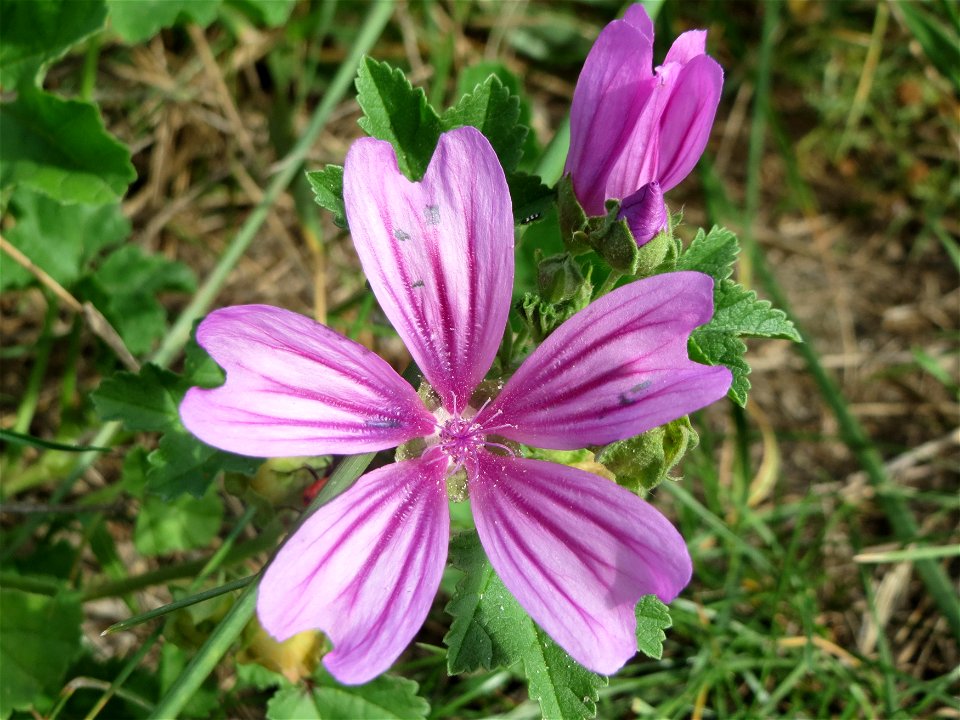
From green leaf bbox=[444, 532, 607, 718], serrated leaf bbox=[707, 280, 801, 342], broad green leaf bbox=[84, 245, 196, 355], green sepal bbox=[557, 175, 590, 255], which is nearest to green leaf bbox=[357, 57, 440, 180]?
green sepal bbox=[557, 175, 590, 255]

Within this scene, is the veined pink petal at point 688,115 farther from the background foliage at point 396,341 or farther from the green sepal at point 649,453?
the green sepal at point 649,453

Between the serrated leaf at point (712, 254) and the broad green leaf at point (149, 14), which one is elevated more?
the broad green leaf at point (149, 14)

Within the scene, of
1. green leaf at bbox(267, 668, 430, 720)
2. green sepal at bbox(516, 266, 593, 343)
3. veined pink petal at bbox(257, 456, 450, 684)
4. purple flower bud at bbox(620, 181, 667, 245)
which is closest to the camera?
veined pink petal at bbox(257, 456, 450, 684)

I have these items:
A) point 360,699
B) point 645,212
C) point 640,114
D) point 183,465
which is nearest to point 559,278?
point 645,212

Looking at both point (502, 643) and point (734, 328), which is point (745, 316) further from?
point (502, 643)

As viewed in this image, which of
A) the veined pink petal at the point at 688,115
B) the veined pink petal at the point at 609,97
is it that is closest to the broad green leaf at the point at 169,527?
the veined pink petal at the point at 609,97

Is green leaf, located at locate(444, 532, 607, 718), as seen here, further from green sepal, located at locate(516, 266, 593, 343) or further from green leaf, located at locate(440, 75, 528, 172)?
green leaf, located at locate(440, 75, 528, 172)

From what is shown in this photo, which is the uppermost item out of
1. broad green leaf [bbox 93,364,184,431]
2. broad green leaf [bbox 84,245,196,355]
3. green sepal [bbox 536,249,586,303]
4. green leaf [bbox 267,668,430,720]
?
green sepal [bbox 536,249,586,303]

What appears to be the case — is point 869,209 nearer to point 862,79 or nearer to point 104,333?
point 862,79
